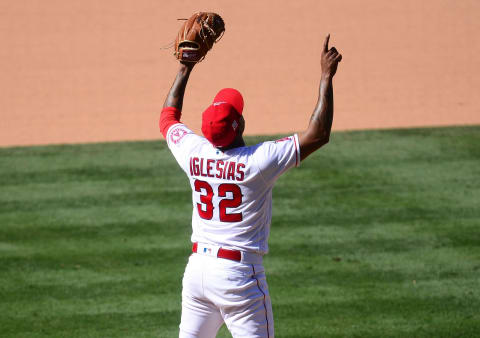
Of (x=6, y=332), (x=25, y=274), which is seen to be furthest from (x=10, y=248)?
(x=6, y=332)

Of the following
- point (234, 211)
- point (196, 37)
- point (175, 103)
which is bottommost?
point (234, 211)

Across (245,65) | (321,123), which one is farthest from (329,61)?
(245,65)

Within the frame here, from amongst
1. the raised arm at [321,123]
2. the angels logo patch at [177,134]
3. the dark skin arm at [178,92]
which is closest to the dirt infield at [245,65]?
the dark skin arm at [178,92]

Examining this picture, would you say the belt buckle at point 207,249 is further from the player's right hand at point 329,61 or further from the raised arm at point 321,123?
the player's right hand at point 329,61

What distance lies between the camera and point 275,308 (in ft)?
19.6

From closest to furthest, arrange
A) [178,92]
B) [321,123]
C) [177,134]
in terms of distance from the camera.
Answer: [321,123]
[177,134]
[178,92]

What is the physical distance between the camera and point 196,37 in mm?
4438

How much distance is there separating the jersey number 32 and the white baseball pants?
20 centimetres

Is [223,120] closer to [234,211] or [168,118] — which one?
[234,211]

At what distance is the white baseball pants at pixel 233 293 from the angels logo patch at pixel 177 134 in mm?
623

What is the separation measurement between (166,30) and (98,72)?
1757 millimetres

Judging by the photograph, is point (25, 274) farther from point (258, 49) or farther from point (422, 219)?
point (258, 49)

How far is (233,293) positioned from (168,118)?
109cm

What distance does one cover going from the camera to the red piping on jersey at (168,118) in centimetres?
432
